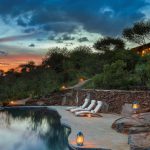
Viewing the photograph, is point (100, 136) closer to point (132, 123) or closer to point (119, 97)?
point (132, 123)

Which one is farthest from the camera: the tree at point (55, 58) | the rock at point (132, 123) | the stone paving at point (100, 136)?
the tree at point (55, 58)

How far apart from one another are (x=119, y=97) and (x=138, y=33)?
34595mm

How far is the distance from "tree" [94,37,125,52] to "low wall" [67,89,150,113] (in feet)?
114

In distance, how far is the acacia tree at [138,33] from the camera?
5550cm

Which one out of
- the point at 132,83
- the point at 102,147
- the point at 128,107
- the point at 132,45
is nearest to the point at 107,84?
the point at 132,83

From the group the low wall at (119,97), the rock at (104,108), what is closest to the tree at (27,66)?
the low wall at (119,97)

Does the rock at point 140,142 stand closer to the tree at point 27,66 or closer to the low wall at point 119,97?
the low wall at point 119,97

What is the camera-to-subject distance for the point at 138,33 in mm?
56000

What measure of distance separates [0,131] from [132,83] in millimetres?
11565

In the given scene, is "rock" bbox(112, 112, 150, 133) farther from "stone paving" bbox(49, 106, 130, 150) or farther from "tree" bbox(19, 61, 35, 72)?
"tree" bbox(19, 61, 35, 72)

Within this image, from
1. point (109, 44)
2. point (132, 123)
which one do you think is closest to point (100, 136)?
point (132, 123)

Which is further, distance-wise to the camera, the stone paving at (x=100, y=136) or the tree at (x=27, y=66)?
the tree at (x=27, y=66)

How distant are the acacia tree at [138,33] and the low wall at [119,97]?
30.5 metres

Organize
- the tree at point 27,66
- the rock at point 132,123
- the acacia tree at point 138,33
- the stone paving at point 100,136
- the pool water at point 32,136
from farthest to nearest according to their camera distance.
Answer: the tree at point 27,66 → the acacia tree at point 138,33 → the pool water at point 32,136 → the rock at point 132,123 → the stone paving at point 100,136
